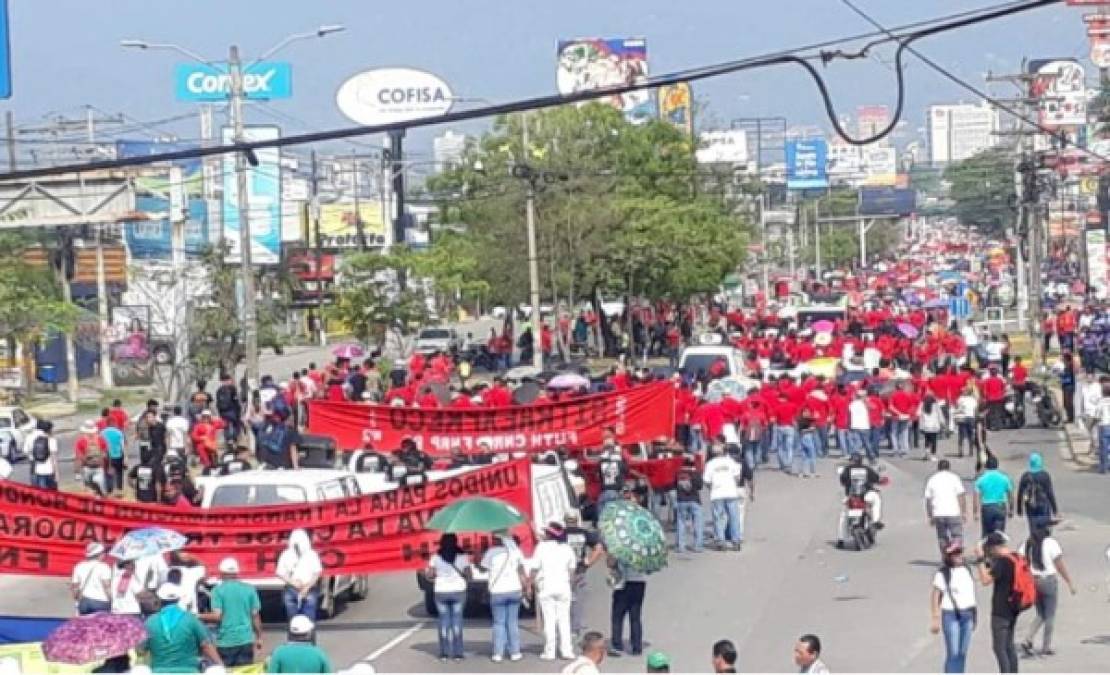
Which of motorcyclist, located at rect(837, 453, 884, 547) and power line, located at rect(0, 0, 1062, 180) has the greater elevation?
power line, located at rect(0, 0, 1062, 180)

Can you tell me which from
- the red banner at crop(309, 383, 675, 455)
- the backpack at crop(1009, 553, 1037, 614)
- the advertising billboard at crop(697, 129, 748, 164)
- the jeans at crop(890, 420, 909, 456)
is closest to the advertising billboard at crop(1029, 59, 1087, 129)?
the advertising billboard at crop(697, 129, 748, 164)

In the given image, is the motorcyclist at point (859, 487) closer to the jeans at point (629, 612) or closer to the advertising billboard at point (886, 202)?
the jeans at point (629, 612)

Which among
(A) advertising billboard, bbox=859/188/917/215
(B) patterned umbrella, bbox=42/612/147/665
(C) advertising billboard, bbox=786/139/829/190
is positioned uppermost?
(C) advertising billboard, bbox=786/139/829/190

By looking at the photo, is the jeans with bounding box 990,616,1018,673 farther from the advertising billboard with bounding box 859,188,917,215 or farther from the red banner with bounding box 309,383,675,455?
the advertising billboard with bounding box 859,188,917,215

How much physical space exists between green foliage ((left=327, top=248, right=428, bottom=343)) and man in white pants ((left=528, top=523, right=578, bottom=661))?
3210 cm

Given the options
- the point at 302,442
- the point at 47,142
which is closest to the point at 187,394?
the point at 302,442

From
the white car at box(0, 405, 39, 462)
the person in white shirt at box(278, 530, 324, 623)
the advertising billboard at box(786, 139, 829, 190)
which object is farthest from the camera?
the advertising billboard at box(786, 139, 829, 190)

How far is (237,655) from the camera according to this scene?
17.1m

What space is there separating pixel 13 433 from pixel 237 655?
22675 millimetres

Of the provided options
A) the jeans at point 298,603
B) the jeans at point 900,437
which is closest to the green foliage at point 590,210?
the jeans at point 900,437

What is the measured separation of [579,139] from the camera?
218 feet

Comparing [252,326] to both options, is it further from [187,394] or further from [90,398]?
[90,398]

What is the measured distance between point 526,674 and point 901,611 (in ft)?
14.7

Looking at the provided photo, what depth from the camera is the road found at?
62.2 ft
